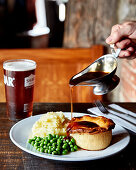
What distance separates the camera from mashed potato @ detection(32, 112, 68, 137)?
1303mm

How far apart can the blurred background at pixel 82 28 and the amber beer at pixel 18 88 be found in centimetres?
132

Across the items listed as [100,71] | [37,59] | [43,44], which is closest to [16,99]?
[100,71]

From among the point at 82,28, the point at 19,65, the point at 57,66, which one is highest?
the point at 19,65

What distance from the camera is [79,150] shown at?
1206 mm

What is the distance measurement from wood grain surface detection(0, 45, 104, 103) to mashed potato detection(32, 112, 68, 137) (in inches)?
72.0

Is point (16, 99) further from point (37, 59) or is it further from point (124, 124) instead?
point (37, 59)

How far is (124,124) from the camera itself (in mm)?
1456

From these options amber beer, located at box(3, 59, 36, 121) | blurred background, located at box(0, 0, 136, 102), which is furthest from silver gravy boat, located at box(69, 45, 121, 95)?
blurred background, located at box(0, 0, 136, 102)

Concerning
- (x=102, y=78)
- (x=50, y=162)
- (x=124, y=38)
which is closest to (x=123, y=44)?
(x=124, y=38)

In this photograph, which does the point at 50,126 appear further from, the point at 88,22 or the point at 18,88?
the point at 88,22

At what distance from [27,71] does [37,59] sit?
1.68m

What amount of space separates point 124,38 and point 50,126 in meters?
0.79

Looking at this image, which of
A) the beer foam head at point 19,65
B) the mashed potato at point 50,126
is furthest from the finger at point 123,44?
the mashed potato at point 50,126

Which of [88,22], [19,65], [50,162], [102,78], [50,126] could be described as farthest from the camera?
[88,22]
